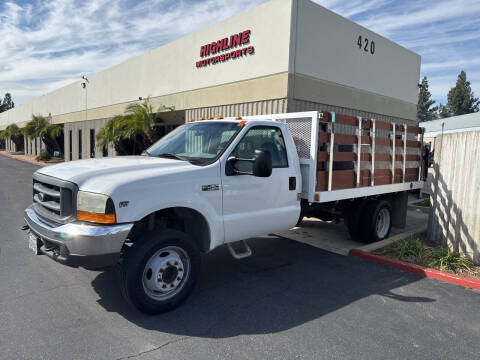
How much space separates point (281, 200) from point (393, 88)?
11.8 metres

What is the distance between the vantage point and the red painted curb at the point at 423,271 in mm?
5227

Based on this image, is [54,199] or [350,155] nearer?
[54,199]

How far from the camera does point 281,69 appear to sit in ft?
34.7

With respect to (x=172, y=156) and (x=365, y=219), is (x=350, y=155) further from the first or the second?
(x=172, y=156)

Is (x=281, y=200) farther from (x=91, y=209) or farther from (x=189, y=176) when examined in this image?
(x=91, y=209)

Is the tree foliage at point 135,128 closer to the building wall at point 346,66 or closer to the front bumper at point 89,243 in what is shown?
the building wall at point 346,66

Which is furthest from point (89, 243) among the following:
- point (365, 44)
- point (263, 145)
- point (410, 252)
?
point (365, 44)

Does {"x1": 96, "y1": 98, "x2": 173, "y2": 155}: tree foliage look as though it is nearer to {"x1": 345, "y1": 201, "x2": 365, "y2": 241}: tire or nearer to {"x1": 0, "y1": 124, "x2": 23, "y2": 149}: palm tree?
{"x1": 345, "y1": 201, "x2": 365, "y2": 241}: tire

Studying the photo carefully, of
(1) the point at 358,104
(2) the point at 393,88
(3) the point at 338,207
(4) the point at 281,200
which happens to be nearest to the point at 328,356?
(4) the point at 281,200

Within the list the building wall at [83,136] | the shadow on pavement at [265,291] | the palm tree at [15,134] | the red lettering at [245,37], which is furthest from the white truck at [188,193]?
the palm tree at [15,134]

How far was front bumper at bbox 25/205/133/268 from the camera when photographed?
3553mm

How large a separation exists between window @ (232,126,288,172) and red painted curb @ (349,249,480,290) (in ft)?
7.73

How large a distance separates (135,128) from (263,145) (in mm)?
11901

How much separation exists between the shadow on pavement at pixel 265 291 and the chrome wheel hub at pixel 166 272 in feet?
0.81
